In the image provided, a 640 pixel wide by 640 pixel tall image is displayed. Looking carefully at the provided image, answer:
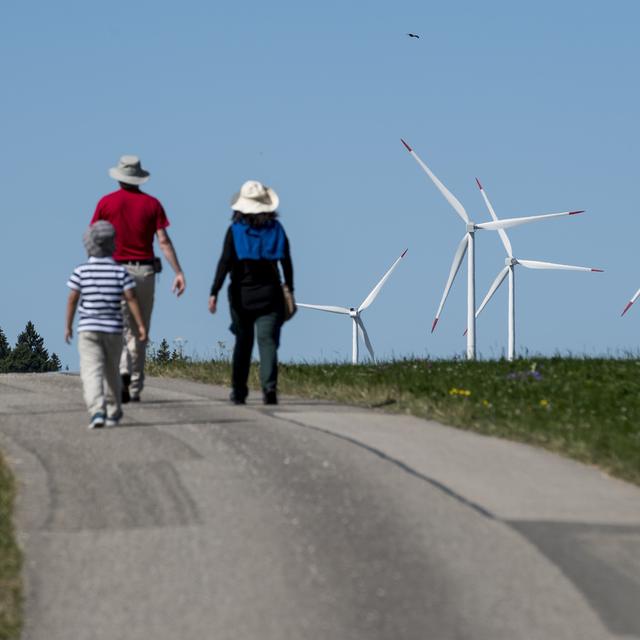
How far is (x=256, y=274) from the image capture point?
1370 centimetres

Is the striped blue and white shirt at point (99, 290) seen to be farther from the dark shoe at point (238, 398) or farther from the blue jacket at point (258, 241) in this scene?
the dark shoe at point (238, 398)

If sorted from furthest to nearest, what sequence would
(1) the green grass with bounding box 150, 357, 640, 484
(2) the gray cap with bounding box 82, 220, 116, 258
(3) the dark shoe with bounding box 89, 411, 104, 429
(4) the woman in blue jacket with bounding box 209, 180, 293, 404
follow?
(4) the woman in blue jacket with bounding box 209, 180, 293, 404 → (2) the gray cap with bounding box 82, 220, 116, 258 → (3) the dark shoe with bounding box 89, 411, 104, 429 → (1) the green grass with bounding box 150, 357, 640, 484

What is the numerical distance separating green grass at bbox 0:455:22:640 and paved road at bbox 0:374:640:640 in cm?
8

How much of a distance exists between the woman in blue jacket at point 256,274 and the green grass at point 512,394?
1.42 meters

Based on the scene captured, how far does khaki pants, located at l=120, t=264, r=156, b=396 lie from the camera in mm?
13828

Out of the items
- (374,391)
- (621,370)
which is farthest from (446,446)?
(621,370)

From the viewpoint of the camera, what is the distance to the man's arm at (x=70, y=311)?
12.5 metres

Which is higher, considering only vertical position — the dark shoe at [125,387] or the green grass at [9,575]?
the dark shoe at [125,387]

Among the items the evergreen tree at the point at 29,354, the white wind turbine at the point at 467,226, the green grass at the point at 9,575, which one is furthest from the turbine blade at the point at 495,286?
the evergreen tree at the point at 29,354

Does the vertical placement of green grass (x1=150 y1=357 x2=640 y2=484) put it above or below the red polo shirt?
below

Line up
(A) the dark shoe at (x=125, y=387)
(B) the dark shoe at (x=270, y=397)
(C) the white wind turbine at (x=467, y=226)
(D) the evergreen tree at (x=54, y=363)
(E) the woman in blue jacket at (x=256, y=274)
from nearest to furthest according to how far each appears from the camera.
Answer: (E) the woman in blue jacket at (x=256, y=274) < (B) the dark shoe at (x=270, y=397) < (A) the dark shoe at (x=125, y=387) < (C) the white wind turbine at (x=467, y=226) < (D) the evergreen tree at (x=54, y=363)

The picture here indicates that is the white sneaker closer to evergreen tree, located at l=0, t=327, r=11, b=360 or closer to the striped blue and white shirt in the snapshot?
the striped blue and white shirt

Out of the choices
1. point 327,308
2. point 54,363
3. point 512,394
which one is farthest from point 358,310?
point 54,363

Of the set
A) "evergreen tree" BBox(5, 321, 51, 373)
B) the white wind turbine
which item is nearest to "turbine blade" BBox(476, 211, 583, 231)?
the white wind turbine
